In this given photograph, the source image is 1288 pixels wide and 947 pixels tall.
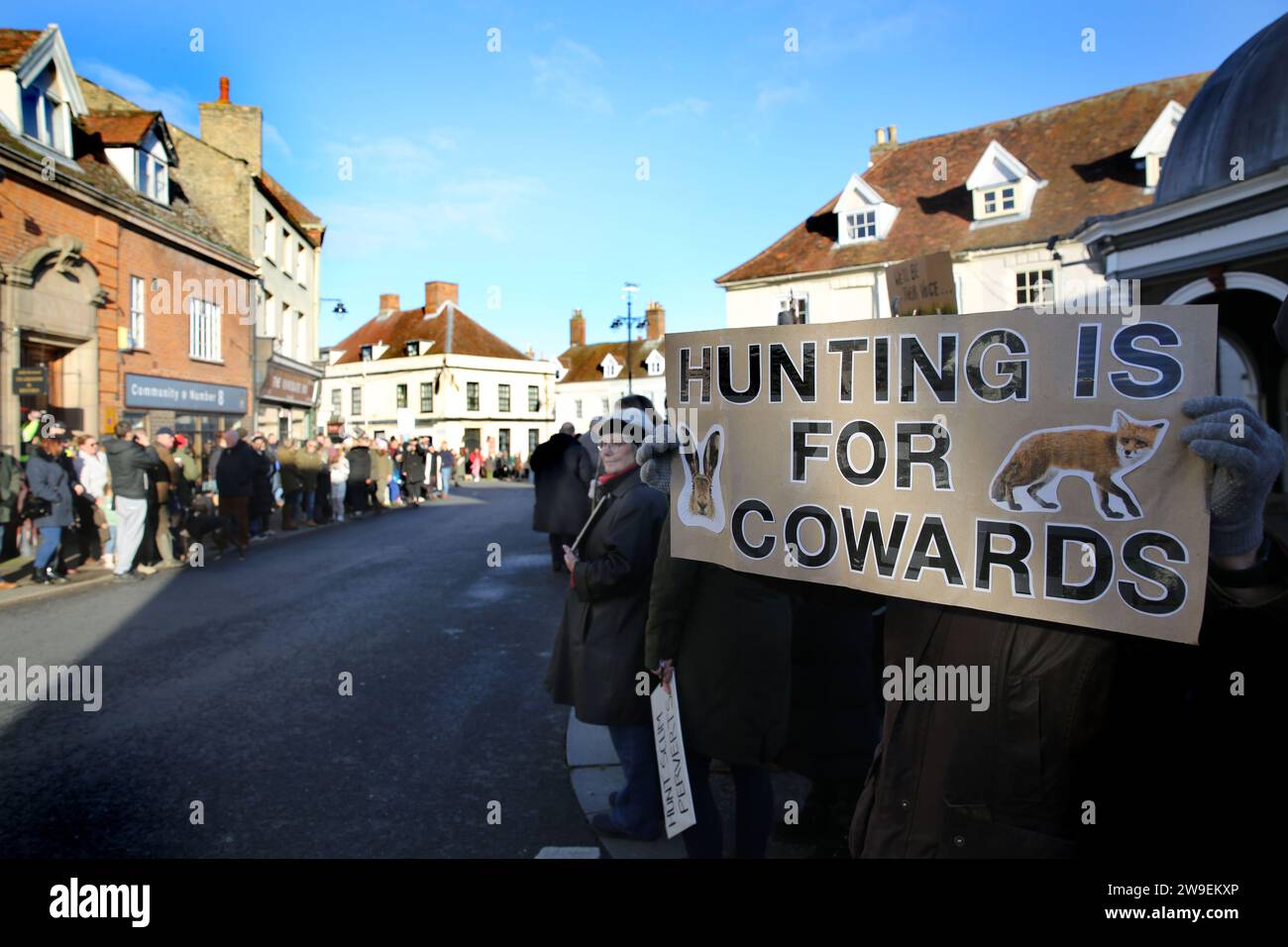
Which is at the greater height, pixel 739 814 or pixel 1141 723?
pixel 1141 723

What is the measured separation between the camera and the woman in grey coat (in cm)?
1006

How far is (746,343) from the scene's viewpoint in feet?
8.03

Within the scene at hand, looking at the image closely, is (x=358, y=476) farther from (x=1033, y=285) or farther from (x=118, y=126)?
(x=1033, y=285)

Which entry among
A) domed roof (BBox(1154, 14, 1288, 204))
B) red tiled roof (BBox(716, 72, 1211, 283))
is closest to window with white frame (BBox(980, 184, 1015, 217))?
red tiled roof (BBox(716, 72, 1211, 283))

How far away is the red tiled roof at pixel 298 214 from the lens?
1118 inches

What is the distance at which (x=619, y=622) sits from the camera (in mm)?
3592

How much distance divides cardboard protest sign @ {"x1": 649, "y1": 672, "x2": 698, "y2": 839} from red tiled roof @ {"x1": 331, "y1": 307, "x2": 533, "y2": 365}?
2009 inches

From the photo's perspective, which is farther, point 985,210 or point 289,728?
point 985,210

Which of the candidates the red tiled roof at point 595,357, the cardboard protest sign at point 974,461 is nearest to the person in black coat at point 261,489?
the cardboard protest sign at point 974,461

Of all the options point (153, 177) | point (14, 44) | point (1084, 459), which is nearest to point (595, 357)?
point (153, 177)

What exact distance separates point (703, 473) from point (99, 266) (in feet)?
61.2

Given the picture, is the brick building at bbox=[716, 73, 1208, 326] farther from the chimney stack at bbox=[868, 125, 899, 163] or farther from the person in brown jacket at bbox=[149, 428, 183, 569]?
the person in brown jacket at bbox=[149, 428, 183, 569]

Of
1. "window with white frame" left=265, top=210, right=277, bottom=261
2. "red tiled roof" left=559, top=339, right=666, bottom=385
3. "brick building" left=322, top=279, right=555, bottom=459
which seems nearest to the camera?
"window with white frame" left=265, top=210, right=277, bottom=261
